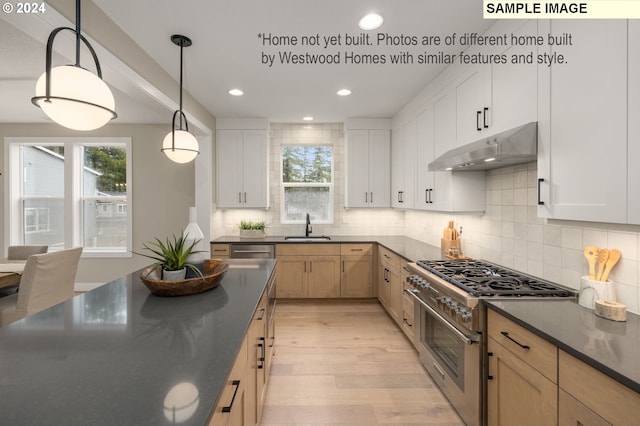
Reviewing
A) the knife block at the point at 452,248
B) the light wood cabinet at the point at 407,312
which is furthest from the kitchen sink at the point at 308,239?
the knife block at the point at 452,248

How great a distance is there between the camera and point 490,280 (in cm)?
196

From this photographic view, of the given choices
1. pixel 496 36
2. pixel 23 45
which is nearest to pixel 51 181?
pixel 23 45

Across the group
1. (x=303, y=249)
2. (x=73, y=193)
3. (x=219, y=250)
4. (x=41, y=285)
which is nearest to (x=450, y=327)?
(x=303, y=249)

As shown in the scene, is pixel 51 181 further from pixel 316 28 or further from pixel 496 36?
pixel 496 36

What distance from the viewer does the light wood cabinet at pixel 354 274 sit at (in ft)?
13.8

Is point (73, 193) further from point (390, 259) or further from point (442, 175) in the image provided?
point (442, 175)

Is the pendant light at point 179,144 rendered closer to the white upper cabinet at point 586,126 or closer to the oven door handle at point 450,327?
the oven door handle at point 450,327

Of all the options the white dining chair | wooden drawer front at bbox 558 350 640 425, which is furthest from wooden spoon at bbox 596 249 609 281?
the white dining chair

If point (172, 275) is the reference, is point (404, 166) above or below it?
above

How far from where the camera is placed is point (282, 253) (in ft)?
13.7

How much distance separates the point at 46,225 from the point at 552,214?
6.41 metres

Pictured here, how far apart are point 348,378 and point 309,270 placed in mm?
1846

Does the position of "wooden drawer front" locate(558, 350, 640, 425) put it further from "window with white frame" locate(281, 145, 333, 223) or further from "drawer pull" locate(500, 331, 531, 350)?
"window with white frame" locate(281, 145, 333, 223)

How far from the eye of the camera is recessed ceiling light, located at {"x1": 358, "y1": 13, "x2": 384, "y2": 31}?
2.05m
